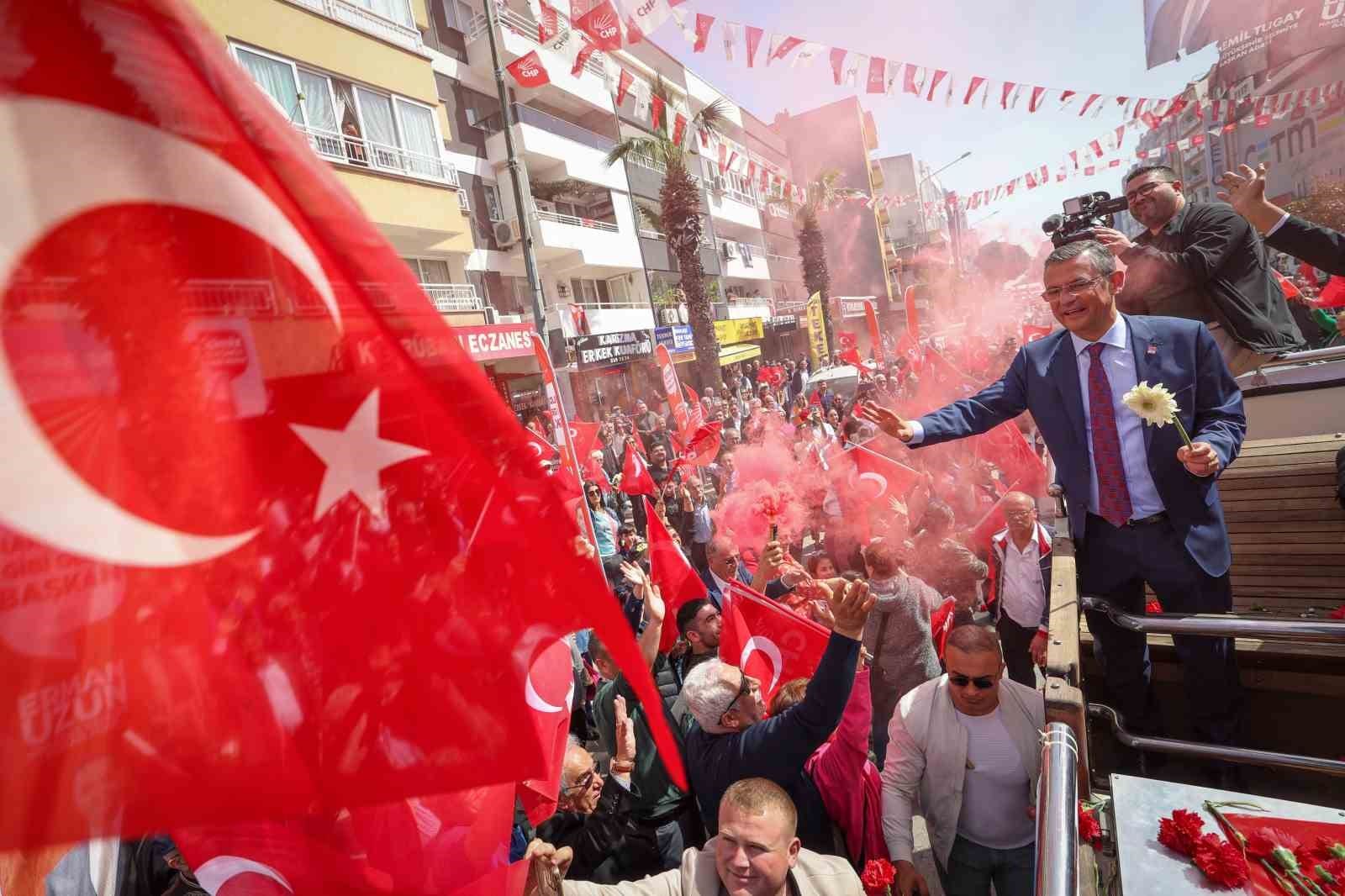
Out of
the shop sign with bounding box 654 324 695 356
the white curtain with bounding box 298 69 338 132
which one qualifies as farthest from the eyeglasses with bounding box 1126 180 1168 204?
the shop sign with bounding box 654 324 695 356

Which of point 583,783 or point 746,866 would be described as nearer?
point 746,866

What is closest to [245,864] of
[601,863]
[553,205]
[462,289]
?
[601,863]

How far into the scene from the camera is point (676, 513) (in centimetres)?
926

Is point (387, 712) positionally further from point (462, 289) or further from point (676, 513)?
point (462, 289)

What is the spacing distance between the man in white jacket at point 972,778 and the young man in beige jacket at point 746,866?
573 millimetres

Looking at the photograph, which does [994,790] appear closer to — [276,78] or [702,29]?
[702,29]

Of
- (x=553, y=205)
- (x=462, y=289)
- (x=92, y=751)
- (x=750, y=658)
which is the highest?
(x=553, y=205)

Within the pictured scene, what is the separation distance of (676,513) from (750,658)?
5649 mm

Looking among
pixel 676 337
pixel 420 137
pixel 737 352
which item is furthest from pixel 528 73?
pixel 737 352

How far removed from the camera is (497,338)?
9.23 metres

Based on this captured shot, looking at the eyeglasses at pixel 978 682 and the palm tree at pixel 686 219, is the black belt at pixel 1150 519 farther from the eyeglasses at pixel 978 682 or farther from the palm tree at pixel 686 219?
the palm tree at pixel 686 219

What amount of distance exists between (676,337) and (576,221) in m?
6.19

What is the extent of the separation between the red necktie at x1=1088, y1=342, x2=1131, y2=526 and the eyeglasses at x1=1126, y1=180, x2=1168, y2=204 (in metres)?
1.79

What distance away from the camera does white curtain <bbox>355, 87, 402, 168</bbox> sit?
14320mm
